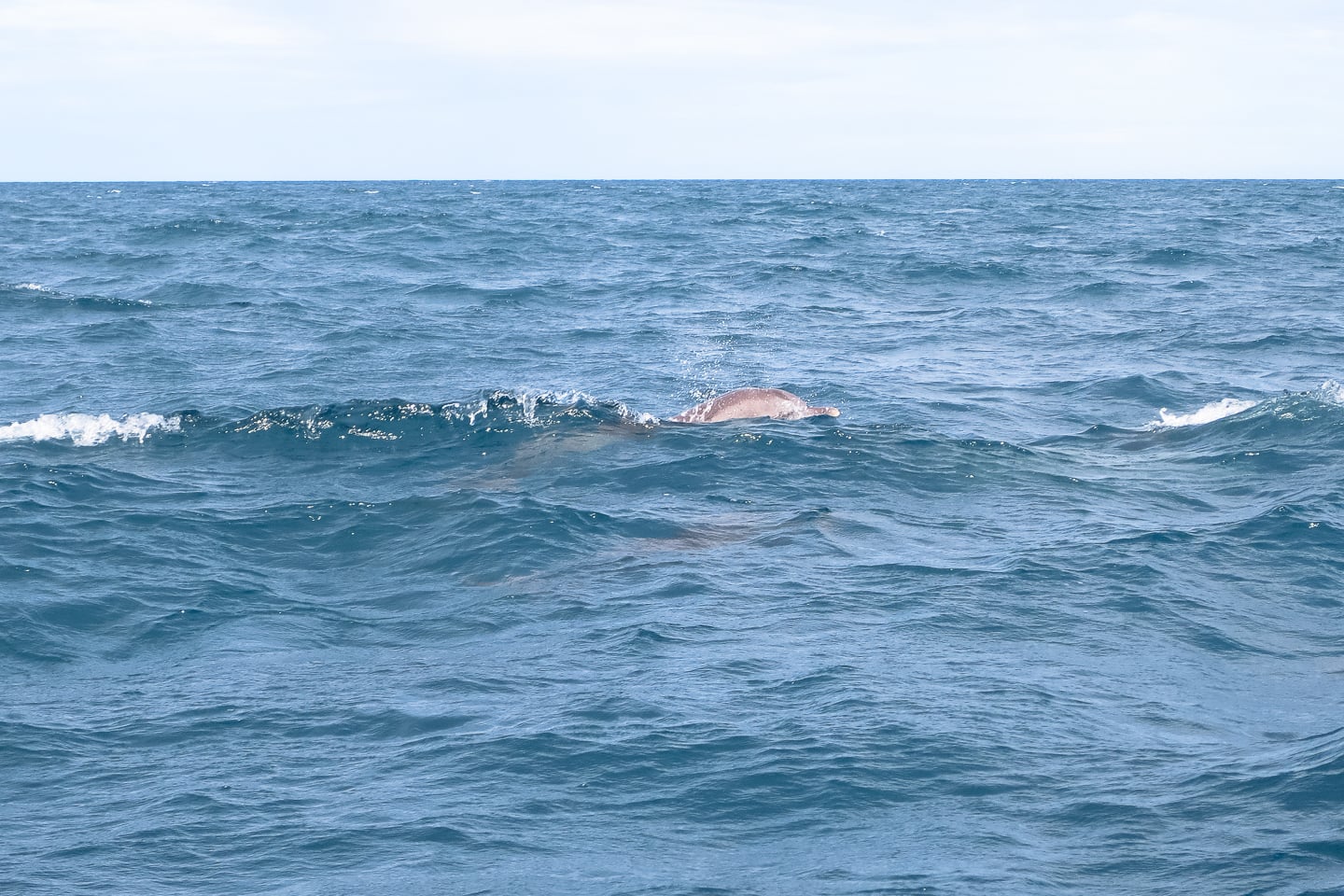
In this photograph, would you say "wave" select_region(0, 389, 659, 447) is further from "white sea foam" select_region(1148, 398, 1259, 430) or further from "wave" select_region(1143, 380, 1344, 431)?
"wave" select_region(1143, 380, 1344, 431)

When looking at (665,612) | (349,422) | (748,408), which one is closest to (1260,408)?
(748,408)

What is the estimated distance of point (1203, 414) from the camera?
17672mm

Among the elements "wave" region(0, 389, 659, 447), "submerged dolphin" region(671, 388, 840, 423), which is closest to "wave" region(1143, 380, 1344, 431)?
"submerged dolphin" region(671, 388, 840, 423)

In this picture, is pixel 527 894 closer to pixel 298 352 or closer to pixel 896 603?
pixel 896 603

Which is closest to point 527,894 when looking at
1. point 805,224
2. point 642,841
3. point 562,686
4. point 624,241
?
point 642,841

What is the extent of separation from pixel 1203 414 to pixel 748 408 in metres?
6.18

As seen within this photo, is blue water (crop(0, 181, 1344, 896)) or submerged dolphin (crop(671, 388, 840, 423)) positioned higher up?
submerged dolphin (crop(671, 388, 840, 423))

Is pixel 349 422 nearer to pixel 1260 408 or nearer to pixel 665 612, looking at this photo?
pixel 665 612

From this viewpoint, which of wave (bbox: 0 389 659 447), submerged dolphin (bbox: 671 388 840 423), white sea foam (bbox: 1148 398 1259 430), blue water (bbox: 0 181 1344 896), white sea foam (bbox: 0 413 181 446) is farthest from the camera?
white sea foam (bbox: 1148 398 1259 430)

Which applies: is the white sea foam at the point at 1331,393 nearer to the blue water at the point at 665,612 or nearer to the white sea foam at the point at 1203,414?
the blue water at the point at 665,612

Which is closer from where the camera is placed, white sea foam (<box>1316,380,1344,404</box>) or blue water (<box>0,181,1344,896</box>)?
blue water (<box>0,181,1344,896</box>)

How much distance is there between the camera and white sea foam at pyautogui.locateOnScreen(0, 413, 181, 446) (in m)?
16.4

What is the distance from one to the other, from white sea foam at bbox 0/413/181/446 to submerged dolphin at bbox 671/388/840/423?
6718mm

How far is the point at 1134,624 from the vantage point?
399 inches
